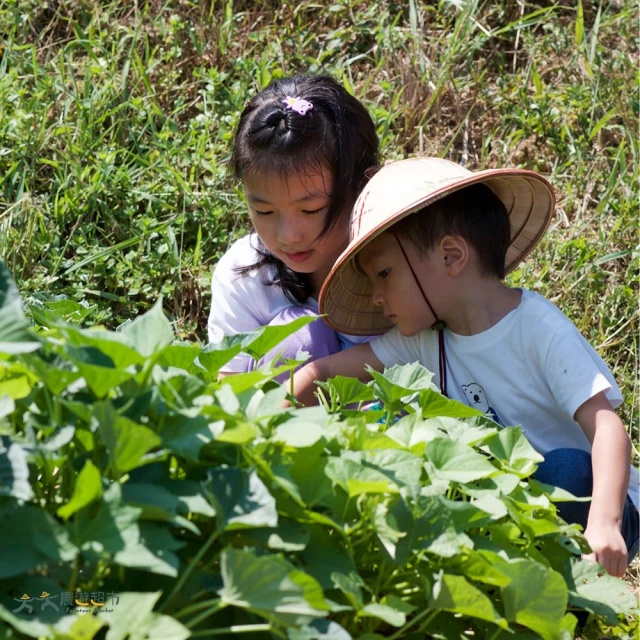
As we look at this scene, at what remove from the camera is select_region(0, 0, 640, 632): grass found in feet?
9.25

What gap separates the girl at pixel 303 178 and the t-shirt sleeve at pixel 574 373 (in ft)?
1.74

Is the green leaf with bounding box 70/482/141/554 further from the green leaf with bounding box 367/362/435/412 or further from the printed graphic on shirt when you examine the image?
the printed graphic on shirt

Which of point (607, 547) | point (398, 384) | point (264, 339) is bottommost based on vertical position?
point (607, 547)

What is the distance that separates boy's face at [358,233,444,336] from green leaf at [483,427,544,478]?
0.66m

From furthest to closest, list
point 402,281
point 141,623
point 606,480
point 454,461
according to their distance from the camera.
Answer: point 402,281, point 606,480, point 454,461, point 141,623

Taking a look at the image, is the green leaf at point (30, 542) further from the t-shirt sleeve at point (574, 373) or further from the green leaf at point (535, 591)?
the t-shirt sleeve at point (574, 373)

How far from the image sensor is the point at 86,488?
77 cm

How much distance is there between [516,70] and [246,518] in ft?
9.98

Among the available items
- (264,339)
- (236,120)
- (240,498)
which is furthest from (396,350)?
(236,120)

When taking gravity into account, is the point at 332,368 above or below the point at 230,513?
below

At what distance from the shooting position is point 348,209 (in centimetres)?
200

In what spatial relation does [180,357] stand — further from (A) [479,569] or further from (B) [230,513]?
(A) [479,569]

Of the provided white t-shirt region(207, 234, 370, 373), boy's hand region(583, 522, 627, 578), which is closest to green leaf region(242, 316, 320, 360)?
boy's hand region(583, 522, 627, 578)

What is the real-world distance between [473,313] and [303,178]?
45 cm
